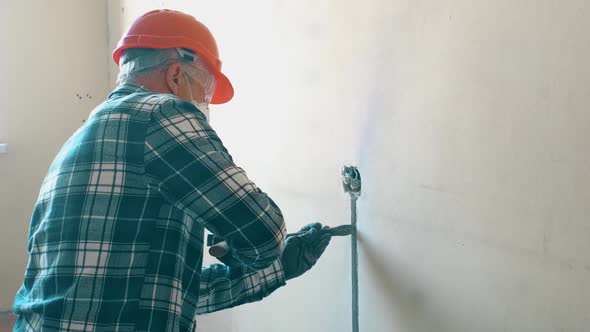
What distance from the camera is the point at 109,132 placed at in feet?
3.17

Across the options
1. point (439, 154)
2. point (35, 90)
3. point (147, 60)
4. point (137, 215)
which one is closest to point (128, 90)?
point (147, 60)

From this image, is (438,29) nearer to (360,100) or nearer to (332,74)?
(360,100)

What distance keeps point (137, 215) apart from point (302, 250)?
0.44m

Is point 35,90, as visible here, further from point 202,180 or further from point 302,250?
point 202,180

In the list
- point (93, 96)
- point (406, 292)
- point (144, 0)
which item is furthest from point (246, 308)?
point (93, 96)

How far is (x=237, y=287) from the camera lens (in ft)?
4.20

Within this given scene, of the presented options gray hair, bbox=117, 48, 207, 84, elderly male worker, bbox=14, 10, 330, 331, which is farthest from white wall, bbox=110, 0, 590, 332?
gray hair, bbox=117, 48, 207, 84

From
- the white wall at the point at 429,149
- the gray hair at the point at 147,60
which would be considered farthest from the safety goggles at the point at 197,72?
the white wall at the point at 429,149

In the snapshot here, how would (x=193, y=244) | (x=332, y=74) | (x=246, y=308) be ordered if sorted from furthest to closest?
(x=246, y=308) → (x=332, y=74) → (x=193, y=244)

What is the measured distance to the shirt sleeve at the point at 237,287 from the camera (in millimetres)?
1269

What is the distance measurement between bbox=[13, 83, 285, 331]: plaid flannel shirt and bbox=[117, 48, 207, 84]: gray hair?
106 millimetres

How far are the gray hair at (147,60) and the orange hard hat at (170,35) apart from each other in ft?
0.03

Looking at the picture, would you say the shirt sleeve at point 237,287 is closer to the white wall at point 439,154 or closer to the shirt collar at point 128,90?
the white wall at point 439,154

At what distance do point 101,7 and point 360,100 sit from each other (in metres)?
2.58
